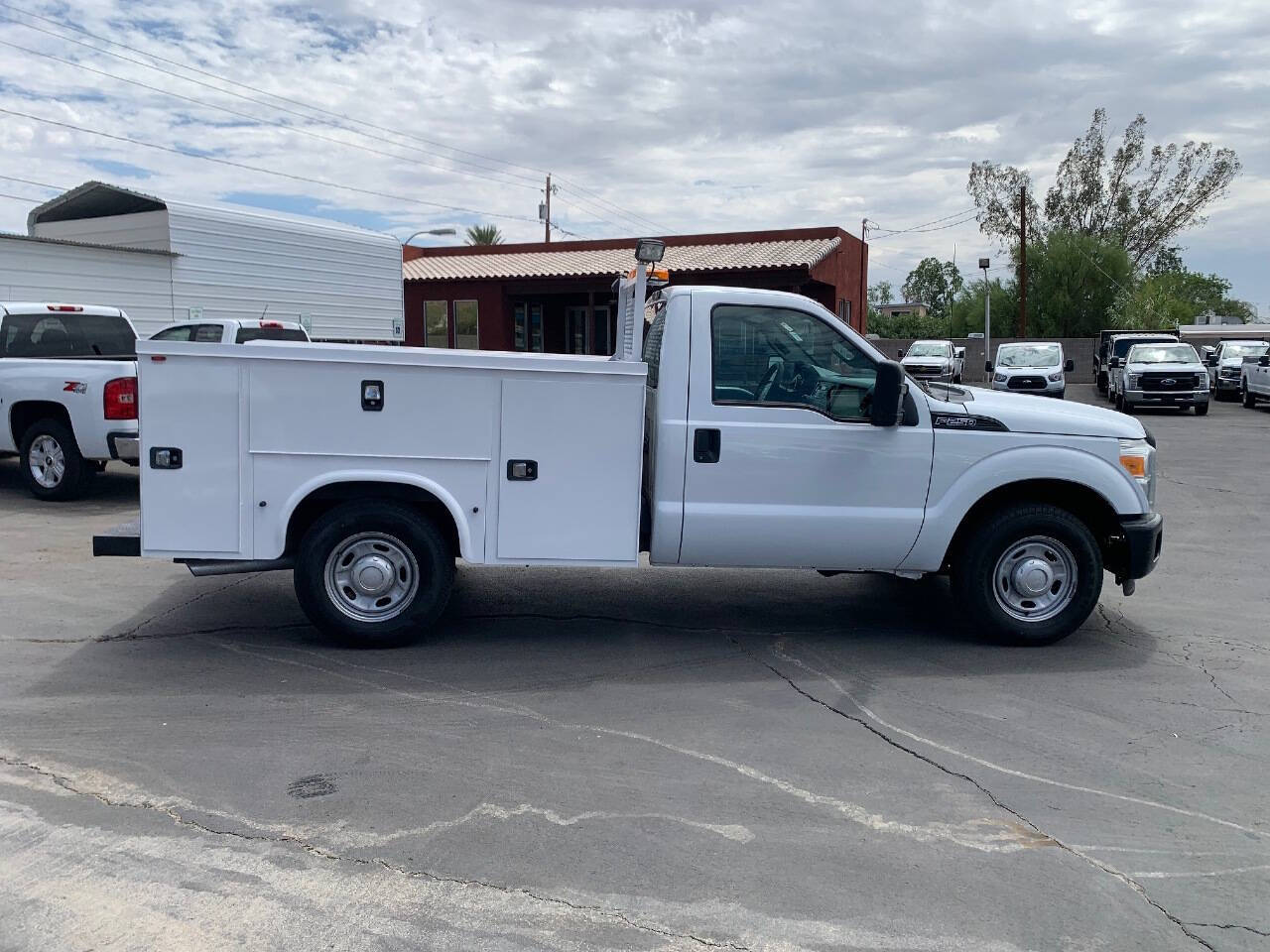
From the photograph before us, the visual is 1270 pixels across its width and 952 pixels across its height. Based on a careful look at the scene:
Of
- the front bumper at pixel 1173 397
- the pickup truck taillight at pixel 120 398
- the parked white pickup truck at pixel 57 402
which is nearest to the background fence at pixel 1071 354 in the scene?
the front bumper at pixel 1173 397

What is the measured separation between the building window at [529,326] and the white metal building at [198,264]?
7213 millimetres

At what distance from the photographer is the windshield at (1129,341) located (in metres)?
30.5

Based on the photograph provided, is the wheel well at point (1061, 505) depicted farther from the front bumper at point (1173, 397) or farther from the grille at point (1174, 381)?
the grille at point (1174, 381)

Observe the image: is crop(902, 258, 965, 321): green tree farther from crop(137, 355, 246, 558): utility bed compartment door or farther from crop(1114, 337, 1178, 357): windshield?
crop(137, 355, 246, 558): utility bed compartment door

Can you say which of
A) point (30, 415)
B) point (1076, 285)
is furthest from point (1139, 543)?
point (1076, 285)

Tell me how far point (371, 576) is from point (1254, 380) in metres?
29.1

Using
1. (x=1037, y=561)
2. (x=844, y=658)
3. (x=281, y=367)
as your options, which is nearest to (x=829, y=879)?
(x=844, y=658)

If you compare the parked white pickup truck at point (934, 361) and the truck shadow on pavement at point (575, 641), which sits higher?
the parked white pickup truck at point (934, 361)

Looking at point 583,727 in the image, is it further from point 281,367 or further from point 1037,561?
point 1037,561

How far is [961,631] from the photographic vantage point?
7.14 meters

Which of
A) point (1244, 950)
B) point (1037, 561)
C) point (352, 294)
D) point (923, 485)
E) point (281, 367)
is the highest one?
point (352, 294)

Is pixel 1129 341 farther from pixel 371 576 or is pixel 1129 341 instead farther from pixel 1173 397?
pixel 371 576

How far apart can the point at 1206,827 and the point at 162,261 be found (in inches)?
722

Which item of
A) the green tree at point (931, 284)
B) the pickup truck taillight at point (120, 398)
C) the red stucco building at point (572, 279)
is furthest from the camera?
the green tree at point (931, 284)
